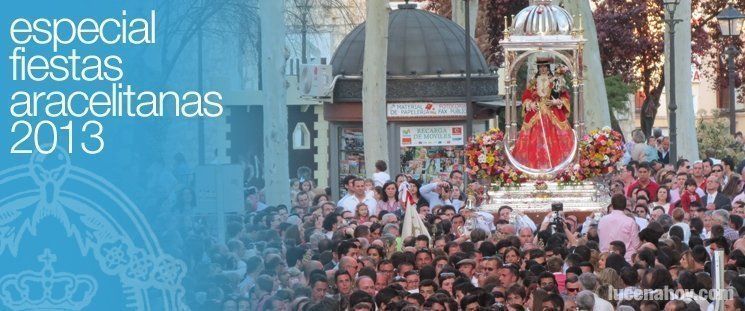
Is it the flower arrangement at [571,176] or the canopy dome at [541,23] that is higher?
the canopy dome at [541,23]

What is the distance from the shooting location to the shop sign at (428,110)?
32344mm

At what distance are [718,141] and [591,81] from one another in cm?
395

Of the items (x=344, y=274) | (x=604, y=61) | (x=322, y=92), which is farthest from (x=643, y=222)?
(x=604, y=61)

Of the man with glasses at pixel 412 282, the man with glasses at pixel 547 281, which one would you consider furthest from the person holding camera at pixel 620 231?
the man with glasses at pixel 547 281

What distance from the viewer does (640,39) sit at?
50.2 metres

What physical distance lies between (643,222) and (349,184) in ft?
18.9

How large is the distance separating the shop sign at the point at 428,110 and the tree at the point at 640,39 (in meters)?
16.6

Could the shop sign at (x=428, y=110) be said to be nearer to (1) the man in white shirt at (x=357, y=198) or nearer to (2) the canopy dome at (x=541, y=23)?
(2) the canopy dome at (x=541, y=23)

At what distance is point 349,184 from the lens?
24.7 metres

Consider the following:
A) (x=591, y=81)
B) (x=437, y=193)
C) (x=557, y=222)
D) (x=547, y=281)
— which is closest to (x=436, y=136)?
(x=437, y=193)

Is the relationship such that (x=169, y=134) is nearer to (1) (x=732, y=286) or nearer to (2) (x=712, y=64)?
(1) (x=732, y=286)

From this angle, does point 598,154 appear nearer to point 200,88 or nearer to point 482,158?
point 482,158

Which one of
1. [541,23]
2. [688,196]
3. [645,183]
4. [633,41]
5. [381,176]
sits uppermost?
[633,41]

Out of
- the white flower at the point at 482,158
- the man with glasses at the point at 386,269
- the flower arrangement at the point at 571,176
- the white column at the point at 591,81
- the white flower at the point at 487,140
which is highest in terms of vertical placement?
the white column at the point at 591,81
